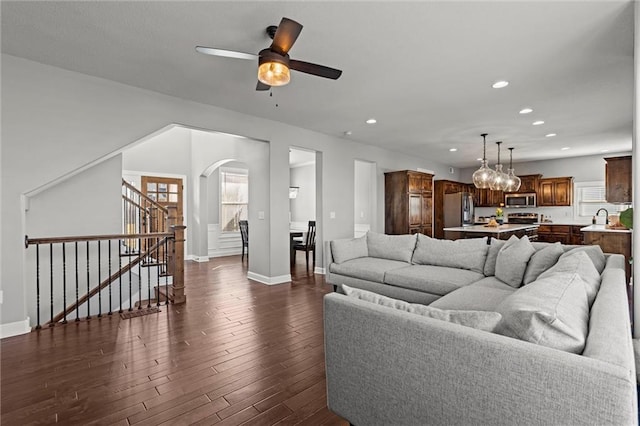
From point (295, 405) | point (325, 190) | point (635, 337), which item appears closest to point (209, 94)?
point (325, 190)

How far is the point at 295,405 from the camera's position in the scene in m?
1.99

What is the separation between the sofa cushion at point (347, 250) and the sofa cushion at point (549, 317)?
9.66ft

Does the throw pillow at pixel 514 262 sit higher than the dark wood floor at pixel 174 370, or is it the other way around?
the throw pillow at pixel 514 262

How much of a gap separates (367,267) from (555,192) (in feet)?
24.5

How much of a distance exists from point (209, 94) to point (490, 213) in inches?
359

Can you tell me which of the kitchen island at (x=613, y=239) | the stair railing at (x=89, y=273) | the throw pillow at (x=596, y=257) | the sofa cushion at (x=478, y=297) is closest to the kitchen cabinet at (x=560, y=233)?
the kitchen island at (x=613, y=239)

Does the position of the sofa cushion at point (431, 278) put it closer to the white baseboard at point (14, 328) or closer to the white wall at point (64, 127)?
the white wall at point (64, 127)

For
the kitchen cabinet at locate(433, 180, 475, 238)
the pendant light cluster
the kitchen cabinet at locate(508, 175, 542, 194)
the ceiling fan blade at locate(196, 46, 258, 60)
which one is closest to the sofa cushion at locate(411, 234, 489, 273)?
the pendant light cluster

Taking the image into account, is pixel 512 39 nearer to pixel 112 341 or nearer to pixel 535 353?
pixel 535 353

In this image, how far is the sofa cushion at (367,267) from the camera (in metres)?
3.85

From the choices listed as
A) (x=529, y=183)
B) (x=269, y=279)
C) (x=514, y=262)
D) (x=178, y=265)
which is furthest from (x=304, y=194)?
(x=514, y=262)

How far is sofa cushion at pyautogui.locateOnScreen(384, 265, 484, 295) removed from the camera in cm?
324

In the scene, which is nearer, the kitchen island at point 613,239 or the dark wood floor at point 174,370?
the dark wood floor at point 174,370

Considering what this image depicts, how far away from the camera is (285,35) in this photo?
225cm
